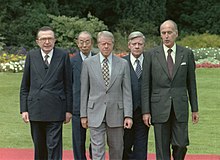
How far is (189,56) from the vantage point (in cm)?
718

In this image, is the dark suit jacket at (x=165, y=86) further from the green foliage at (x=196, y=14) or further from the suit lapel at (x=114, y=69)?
the green foliage at (x=196, y=14)

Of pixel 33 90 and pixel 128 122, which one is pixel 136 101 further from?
pixel 33 90

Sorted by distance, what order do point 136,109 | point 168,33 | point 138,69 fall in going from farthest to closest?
1. point 138,69
2. point 136,109
3. point 168,33

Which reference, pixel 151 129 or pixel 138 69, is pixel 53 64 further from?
pixel 151 129

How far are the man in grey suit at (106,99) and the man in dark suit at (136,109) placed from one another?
0.66m

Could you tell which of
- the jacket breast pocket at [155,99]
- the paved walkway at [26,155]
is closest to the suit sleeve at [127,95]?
the jacket breast pocket at [155,99]

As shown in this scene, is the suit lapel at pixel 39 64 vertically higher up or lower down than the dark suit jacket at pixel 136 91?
higher up

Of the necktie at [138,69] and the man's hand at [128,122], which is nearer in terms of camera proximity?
the man's hand at [128,122]

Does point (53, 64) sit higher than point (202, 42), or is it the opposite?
point (202, 42)

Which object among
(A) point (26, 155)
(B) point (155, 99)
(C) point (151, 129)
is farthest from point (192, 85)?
(C) point (151, 129)

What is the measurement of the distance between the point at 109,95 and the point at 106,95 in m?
0.04

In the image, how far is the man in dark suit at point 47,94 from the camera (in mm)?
7141

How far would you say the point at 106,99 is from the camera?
6855 millimetres

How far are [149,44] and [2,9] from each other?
9627mm
